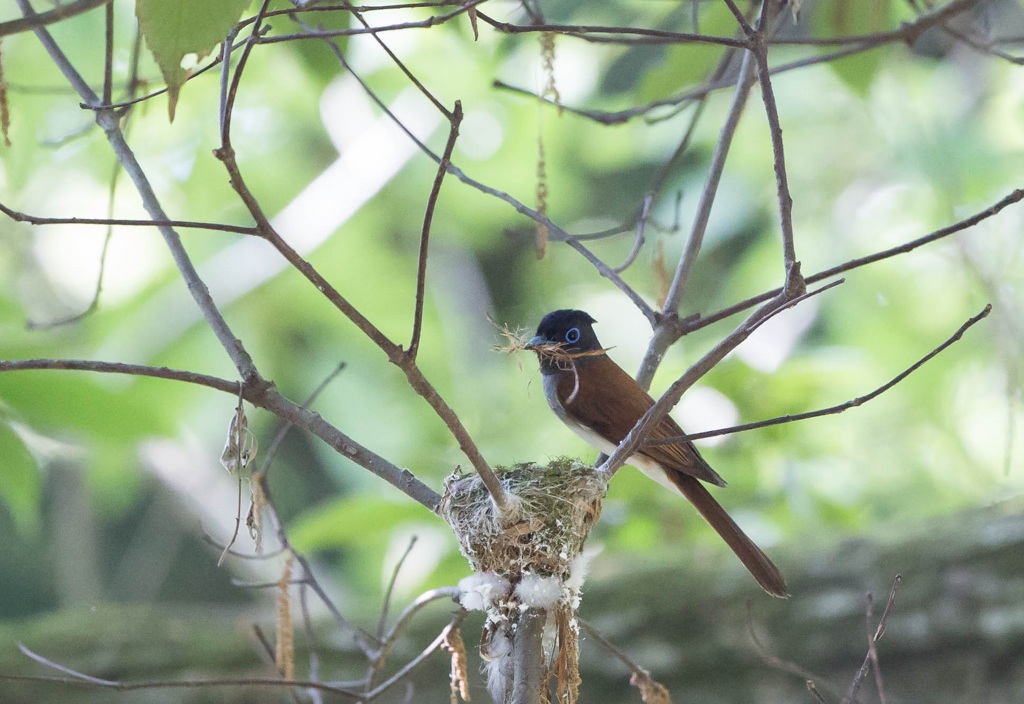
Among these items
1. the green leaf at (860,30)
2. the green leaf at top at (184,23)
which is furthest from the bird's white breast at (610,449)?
the green leaf at top at (184,23)

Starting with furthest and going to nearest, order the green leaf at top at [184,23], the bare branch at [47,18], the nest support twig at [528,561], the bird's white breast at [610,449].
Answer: the bird's white breast at [610,449], the nest support twig at [528,561], the green leaf at top at [184,23], the bare branch at [47,18]

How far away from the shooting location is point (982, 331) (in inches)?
254

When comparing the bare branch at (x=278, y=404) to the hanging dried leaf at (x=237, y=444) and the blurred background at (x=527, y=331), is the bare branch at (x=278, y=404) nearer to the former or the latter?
the hanging dried leaf at (x=237, y=444)

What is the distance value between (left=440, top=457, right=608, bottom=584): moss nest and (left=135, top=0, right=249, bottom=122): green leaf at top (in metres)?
1.19

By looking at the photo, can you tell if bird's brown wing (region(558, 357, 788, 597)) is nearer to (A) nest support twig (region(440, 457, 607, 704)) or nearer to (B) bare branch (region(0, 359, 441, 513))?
(A) nest support twig (region(440, 457, 607, 704))

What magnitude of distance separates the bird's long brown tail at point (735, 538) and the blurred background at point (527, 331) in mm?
339

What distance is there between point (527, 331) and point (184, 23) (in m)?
1.00

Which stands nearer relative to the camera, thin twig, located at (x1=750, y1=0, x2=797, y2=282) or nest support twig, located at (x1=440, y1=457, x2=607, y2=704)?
thin twig, located at (x1=750, y1=0, x2=797, y2=282)

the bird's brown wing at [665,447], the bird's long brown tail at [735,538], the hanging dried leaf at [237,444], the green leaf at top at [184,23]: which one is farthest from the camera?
the bird's brown wing at [665,447]

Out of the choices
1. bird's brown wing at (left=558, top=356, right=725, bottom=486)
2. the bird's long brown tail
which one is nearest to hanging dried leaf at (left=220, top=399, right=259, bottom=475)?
bird's brown wing at (left=558, top=356, right=725, bottom=486)

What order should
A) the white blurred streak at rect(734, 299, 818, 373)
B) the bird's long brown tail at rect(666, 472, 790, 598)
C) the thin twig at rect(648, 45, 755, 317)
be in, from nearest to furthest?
1. the thin twig at rect(648, 45, 755, 317)
2. the bird's long brown tail at rect(666, 472, 790, 598)
3. the white blurred streak at rect(734, 299, 818, 373)

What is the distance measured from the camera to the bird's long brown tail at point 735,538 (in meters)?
3.16

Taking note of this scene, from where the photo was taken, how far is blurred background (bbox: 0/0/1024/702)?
3.57 metres

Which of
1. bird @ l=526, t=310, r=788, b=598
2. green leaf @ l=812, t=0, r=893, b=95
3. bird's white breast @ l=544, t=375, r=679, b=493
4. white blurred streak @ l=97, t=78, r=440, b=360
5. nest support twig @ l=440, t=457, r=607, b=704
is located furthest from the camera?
white blurred streak @ l=97, t=78, r=440, b=360
